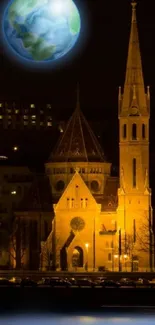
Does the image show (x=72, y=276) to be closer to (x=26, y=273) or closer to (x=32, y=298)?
(x=26, y=273)

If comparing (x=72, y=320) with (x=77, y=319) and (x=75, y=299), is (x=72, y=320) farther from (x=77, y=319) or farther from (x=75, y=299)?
(x=75, y=299)

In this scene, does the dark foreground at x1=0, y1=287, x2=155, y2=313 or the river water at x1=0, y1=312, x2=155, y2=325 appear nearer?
the river water at x1=0, y1=312, x2=155, y2=325

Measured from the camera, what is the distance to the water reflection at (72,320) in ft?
390

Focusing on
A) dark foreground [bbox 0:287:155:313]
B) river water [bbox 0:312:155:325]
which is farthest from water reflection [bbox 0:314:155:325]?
dark foreground [bbox 0:287:155:313]

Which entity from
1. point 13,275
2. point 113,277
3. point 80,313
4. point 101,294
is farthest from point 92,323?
point 13,275

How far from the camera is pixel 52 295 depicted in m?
135

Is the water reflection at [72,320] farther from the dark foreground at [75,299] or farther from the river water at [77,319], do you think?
the dark foreground at [75,299]

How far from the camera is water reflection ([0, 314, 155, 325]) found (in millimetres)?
118938

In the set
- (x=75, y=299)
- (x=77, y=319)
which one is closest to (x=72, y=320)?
(x=77, y=319)

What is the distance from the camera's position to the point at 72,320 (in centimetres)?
12081

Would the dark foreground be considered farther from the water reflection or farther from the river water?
the water reflection

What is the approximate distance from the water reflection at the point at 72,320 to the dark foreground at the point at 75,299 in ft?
18.6

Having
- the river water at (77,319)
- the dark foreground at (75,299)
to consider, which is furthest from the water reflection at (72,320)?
the dark foreground at (75,299)

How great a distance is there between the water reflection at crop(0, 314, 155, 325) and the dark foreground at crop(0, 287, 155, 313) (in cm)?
566
